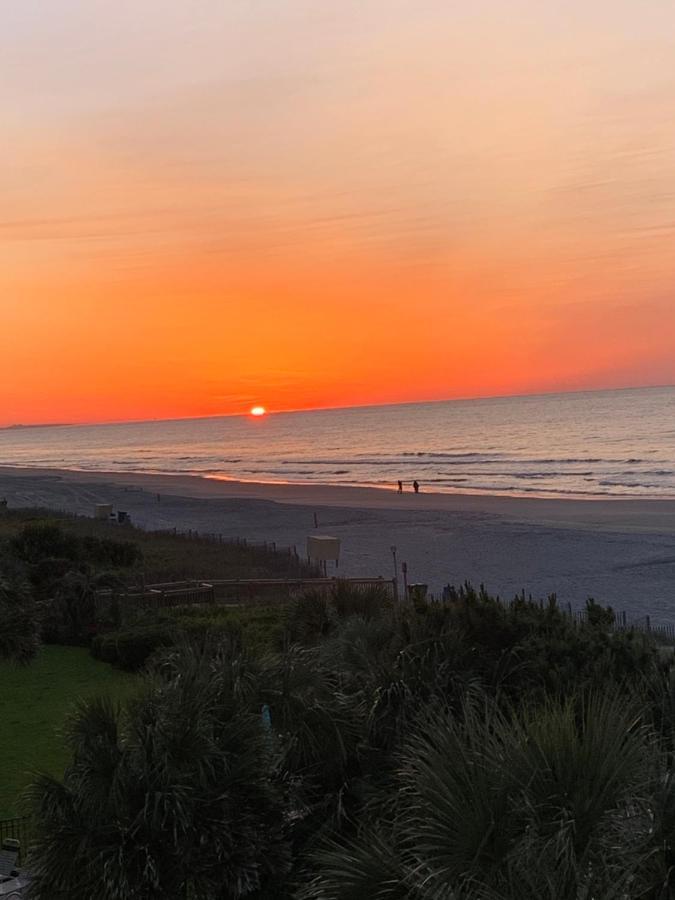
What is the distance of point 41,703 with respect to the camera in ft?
49.5

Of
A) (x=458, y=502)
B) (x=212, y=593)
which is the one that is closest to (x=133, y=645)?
(x=212, y=593)

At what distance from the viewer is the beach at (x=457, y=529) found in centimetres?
2911

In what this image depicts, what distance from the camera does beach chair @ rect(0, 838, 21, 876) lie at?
29.9ft

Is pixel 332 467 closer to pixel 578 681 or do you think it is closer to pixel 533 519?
pixel 533 519

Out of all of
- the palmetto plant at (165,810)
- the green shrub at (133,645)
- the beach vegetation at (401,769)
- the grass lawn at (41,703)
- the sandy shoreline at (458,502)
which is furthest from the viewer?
the sandy shoreline at (458,502)

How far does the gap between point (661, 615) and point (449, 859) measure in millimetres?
20137

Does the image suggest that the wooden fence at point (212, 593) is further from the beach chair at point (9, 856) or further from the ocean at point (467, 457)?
the ocean at point (467, 457)

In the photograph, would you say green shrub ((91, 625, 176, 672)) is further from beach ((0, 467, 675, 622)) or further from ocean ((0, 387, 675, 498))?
ocean ((0, 387, 675, 498))

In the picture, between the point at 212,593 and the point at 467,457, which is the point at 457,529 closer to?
the point at 212,593

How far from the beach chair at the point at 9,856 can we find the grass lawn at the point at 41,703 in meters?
0.38

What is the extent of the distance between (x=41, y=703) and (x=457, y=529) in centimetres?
2987

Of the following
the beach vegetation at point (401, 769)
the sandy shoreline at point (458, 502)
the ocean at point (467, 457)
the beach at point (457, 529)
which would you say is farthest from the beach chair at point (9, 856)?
the ocean at point (467, 457)

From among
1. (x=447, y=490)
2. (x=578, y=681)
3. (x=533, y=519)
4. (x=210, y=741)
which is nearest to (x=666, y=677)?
(x=578, y=681)

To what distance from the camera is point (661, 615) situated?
76.4ft
